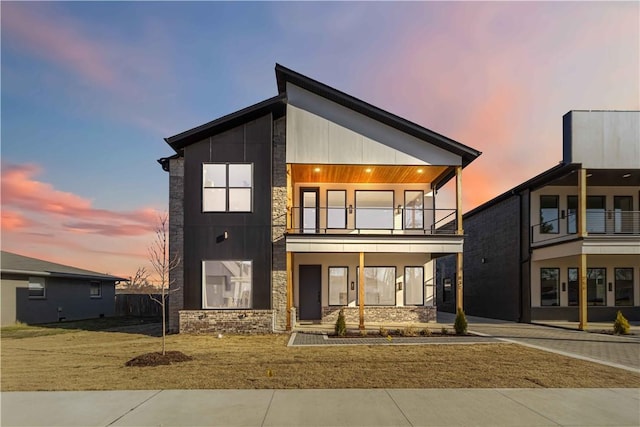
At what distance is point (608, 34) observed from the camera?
1443 centimetres

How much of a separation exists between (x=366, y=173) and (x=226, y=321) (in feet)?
26.7

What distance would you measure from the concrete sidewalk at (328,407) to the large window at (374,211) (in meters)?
11.8

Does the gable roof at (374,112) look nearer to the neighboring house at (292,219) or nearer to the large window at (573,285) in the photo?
the neighboring house at (292,219)

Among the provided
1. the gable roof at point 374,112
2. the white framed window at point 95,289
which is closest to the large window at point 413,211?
the gable roof at point 374,112

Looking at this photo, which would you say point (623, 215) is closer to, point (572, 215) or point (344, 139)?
point (572, 215)

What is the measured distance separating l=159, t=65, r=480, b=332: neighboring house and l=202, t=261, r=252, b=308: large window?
4 centimetres

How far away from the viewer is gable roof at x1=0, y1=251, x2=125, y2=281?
19.7 m

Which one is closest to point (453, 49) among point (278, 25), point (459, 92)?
point (459, 92)

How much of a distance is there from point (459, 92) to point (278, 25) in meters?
9.30

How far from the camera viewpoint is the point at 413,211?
1900 cm

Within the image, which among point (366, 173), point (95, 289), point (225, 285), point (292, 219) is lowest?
point (95, 289)

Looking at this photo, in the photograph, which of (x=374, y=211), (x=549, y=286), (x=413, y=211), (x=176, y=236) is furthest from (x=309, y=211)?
(x=549, y=286)

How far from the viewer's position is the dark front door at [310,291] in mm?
18266

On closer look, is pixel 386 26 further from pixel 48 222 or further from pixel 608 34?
pixel 48 222
